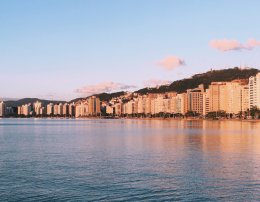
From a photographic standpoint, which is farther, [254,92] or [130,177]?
[254,92]

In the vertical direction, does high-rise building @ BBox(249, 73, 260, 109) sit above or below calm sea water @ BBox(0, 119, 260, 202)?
above

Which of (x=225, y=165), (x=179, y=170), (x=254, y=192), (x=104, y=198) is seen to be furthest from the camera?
(x=225, y=165)

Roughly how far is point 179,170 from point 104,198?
29.8ft

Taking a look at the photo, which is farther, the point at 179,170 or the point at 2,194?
the point at 179,170

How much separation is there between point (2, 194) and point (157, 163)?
13.0 m

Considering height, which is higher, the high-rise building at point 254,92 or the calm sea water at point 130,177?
the high-rise building at point 254,92

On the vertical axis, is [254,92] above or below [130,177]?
above

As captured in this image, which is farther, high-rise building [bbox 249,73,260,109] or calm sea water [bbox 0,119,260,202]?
high-rise building [bbox 249,73,260,109]

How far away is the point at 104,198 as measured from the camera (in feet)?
67.6

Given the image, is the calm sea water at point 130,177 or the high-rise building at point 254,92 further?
the high-rise building at point 254,92

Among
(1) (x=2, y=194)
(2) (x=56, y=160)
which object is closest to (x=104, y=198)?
(1) (x=2, y=194)

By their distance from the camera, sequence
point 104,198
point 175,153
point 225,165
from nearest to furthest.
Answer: point 104,198 → point 225,165 → point 175,153

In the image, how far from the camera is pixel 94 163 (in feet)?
105

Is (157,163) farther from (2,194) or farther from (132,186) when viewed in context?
(2,194)
